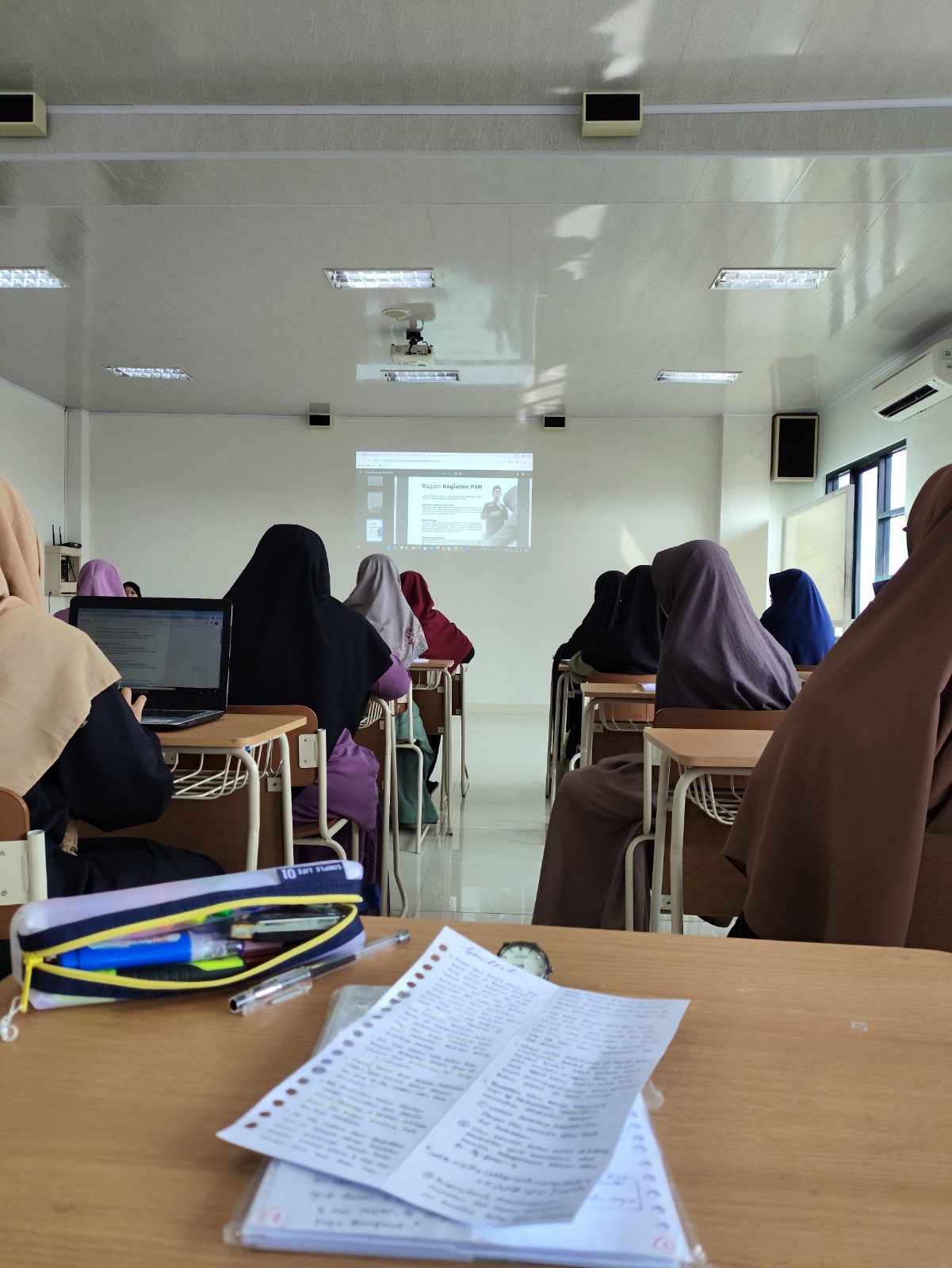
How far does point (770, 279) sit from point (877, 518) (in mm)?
2777

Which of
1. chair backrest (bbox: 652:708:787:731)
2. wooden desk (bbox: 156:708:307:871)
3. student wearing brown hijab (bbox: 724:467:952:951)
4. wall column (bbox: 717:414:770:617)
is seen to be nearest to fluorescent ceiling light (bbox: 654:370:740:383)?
wall column (bbox: 717:414:770:617)

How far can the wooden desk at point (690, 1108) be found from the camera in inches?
14.5

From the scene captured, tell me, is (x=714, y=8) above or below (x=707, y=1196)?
above

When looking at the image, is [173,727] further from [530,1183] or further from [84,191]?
[84,191]

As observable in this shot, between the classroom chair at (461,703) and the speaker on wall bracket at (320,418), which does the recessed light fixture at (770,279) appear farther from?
the speaker on wall bracket at (320,418)

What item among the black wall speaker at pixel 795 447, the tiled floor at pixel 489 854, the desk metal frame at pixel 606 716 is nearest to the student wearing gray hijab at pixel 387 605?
the tiled floor at pixel 489 854

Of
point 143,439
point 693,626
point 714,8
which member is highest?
point 714,8

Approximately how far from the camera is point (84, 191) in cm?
419

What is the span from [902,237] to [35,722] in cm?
506

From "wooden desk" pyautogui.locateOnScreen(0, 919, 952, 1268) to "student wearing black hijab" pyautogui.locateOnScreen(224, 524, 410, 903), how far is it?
6.27 ft

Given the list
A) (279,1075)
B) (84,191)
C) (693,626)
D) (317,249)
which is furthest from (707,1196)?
(317,249)

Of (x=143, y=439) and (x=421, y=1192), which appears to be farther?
(x=143, y=439)

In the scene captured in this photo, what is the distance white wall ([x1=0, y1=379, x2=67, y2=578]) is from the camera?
25.8 feet

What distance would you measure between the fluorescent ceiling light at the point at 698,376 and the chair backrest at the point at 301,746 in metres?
5.97
